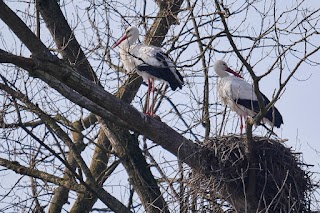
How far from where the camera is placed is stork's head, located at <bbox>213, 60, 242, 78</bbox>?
10.1 meters

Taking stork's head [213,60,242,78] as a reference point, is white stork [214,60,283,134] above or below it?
below

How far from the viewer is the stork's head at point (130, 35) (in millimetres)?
9358

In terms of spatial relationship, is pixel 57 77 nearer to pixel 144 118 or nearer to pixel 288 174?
pixel 144 118

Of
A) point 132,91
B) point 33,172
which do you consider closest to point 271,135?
point 132,91

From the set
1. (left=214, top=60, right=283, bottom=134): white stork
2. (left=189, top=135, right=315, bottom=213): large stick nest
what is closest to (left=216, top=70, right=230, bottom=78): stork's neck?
(left=214, top=60, right=283, bottom=134): white stork

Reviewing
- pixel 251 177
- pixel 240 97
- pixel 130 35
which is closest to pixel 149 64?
pixel 130 35

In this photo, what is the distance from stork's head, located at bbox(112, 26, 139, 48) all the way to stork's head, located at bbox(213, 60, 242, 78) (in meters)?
1.18

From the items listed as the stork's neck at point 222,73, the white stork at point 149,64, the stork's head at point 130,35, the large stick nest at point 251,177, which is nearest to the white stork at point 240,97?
the stork's neck at point 222,73

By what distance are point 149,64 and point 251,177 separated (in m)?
2.12

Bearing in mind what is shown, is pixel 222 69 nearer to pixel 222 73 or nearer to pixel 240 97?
pixel 222 73

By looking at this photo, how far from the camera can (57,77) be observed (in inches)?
250

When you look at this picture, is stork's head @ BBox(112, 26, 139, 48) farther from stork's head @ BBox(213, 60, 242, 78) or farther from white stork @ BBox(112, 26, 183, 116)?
stork's head @ BBox(213, 60, 242, 78)

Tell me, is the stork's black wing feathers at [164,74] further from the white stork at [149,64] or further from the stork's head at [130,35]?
the stork's head at [130,35]

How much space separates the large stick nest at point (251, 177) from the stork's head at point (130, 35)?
2192 millimetres
